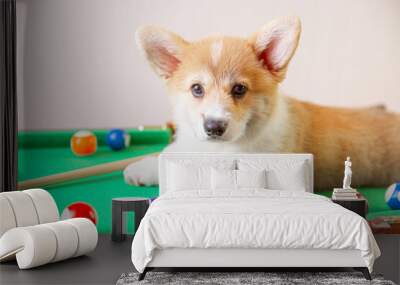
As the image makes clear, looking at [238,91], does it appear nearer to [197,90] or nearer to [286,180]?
[197,90]

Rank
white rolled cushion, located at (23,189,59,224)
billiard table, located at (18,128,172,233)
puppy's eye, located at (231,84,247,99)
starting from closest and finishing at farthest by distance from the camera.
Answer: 1. white rolled cushion, located at (23,189,59,224)
2. puppy's eye, located at (231,84,247,99)
3. billiard table, located at (18,128,172,233)

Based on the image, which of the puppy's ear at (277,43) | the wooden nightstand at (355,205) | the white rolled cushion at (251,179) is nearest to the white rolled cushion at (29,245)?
the white rolled cushion at (251,179)

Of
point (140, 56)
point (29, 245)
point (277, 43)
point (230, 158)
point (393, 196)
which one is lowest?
point (29, 245)

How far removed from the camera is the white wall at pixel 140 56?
234 inches

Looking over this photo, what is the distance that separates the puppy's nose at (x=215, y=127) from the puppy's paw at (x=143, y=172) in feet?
2.32

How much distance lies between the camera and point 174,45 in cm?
573

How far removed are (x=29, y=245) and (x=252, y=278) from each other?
1.54 metres

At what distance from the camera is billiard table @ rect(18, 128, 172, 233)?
6016 mm

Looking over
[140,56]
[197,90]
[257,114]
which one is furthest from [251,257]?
[140,56]

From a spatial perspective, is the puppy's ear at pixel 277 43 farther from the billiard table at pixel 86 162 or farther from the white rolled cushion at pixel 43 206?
the white rolled cushion at pixel 43 206

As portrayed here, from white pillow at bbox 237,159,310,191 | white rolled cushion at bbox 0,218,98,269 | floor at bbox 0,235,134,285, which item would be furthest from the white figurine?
white rolled cushion at bbox 0,218,98,269

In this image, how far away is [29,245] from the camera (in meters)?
4.30

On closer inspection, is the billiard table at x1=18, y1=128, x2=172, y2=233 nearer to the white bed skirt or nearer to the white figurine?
the white figurine

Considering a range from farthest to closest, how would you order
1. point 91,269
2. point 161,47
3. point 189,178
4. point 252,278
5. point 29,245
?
point 161,47
point 189,178
point 91,269
point 29,245
point 252,278
